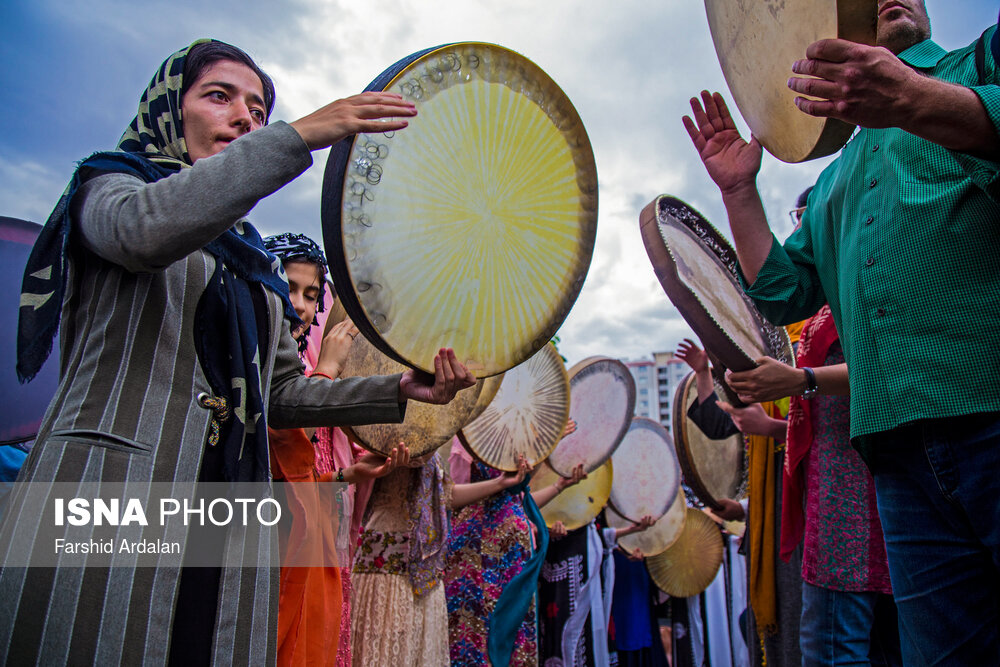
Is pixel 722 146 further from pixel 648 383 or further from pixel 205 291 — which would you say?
pixel 648 383

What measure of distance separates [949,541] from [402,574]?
243cm

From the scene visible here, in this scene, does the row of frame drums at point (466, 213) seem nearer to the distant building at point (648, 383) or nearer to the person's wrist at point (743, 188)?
the person's wrist at point (743, 188)

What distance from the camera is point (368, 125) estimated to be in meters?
1.34

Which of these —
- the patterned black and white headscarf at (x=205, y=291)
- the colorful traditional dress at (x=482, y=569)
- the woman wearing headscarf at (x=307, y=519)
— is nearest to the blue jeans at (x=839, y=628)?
the woman wearing headscarf at (x=307, y=519)

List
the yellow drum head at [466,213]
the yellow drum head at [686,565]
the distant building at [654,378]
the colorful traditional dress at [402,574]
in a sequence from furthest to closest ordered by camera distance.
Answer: the distant building at [654,378]
the yellow drum head at [686,565]
the colorful traditional dress at [402,574]
the yellow drum head at [466,213]

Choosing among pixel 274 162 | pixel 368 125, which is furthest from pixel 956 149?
pixel 274 162

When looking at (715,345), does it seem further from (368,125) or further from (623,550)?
(623,550)

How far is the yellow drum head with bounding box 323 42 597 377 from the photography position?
1.43m

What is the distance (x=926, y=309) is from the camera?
135cm

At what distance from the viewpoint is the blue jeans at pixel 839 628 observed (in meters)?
1.88

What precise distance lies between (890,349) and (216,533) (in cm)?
149

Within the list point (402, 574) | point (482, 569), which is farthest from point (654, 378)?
point (402, 574)

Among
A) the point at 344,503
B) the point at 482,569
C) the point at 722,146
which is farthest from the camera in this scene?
the point at 482,569

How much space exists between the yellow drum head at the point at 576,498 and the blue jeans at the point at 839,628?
3193 mm
